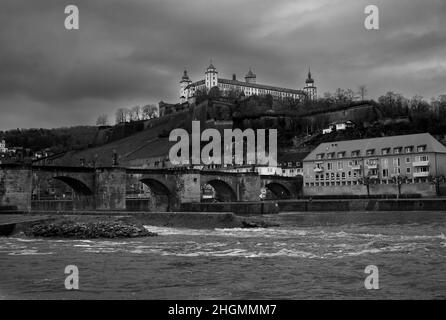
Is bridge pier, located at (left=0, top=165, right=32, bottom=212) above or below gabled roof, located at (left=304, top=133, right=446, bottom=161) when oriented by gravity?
below

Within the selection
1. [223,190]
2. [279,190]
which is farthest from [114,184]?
[279,190]

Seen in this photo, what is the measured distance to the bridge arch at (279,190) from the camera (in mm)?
102250

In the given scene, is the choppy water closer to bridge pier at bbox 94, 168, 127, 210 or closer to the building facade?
bridge pier at bbox 94, 168, 127, 210

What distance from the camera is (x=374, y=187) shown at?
9181 centimetres

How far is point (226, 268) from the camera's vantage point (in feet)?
55.6

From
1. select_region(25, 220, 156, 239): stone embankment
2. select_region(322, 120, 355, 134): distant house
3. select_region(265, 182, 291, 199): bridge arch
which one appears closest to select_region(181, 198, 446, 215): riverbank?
select_region(265, 182, 291, 199): bridge arch

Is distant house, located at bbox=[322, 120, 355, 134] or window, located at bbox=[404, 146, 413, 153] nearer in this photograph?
window, located at bbox=[404, 146, 413, 153]

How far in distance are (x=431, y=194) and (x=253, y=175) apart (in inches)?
1141

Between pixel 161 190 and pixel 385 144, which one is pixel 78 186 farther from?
pixel 385 144

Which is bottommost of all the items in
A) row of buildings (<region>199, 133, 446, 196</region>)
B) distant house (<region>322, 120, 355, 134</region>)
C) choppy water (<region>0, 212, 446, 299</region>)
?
choppy water (<region>0, 212, 446, 299</region>)

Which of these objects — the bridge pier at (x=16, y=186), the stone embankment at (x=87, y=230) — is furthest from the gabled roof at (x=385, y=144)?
the stone embankment at (x=87, y=230)

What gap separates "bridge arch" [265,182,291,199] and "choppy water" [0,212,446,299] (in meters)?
75.2

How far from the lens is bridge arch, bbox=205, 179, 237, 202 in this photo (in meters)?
89.2
